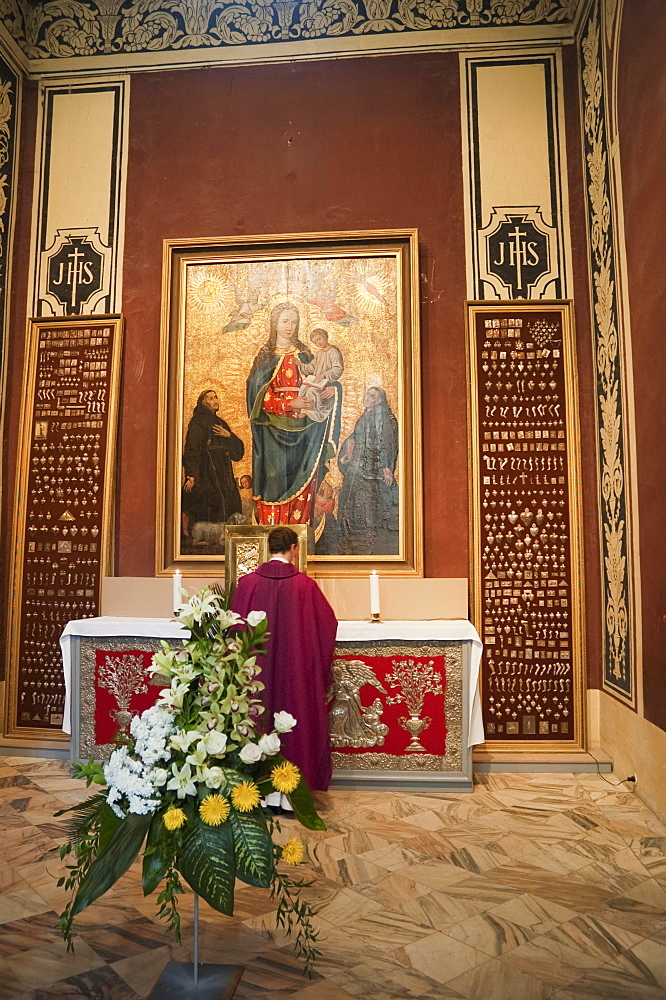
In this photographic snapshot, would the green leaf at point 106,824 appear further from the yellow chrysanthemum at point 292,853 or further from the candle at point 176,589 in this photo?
the candle at point 176,589

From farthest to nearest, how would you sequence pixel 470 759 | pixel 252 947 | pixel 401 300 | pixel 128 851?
pixel 401 300 < pixel 470 759 < pixel 252 947 < pixel 128 851

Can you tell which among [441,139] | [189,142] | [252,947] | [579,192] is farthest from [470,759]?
[189,142]

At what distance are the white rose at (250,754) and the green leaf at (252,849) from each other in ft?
0.62

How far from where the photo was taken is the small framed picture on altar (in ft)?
20.9

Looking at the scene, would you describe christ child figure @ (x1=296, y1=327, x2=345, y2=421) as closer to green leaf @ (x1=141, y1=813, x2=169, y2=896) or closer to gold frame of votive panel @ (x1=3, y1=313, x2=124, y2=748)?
gold frame of votive panel @ (x1=3, y1=313, x2=124, y2=748)

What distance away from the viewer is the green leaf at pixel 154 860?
93.7 inches

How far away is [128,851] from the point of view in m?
2.37

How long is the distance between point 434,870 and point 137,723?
86.6 inches

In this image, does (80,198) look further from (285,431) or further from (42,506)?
(285,431)

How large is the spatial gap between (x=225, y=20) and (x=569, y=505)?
570 centimetres

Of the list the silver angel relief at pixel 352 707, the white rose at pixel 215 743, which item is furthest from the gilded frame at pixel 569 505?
the white rose at pixel 215 743

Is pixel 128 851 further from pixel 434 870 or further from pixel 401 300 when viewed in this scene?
pixel 401 300

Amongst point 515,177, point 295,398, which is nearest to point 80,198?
point 295,398

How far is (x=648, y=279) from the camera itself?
5.06 m
